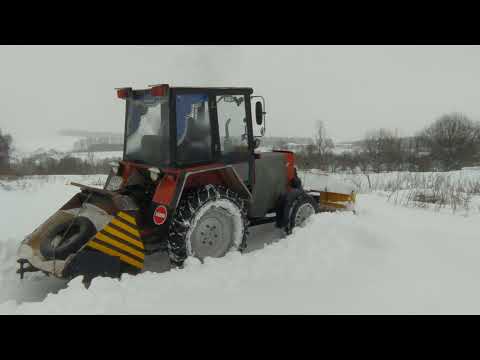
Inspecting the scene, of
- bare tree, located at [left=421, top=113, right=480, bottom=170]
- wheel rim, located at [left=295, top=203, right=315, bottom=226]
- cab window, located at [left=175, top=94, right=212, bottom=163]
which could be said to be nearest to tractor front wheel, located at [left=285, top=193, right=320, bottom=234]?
wheel rim, located at [left=295, top=203, right=315, bottom=226]

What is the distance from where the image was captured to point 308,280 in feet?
12.4

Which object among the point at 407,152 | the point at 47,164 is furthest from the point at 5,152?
the point at 407,152

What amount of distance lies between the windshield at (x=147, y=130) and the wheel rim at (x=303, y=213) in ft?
7.24

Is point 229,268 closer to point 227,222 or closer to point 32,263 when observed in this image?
point 227,222

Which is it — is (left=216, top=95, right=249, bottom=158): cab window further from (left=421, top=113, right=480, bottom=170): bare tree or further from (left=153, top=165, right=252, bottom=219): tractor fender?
(left=421, top=113, right=480, bottom=170): bare tree

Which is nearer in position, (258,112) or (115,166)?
(258,112)

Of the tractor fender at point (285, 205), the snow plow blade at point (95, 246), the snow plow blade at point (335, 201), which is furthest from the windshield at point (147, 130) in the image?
the snow plow blade at point (335, 201)

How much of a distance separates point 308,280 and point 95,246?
2176 mm

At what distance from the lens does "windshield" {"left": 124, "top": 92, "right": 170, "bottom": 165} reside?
4.39 meters

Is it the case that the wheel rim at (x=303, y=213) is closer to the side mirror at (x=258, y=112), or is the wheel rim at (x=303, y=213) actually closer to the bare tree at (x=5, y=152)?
the side mirror at (x=258, y=112)

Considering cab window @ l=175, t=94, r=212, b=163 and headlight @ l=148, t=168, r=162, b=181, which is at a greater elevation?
cab window @ l=175, t=94, r=212, b=163

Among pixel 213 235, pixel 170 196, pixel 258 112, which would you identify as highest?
pixel 258 112

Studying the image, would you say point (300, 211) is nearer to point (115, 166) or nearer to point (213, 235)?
point (213, 235)

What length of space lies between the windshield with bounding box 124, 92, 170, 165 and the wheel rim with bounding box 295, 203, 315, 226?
221 centimetres
